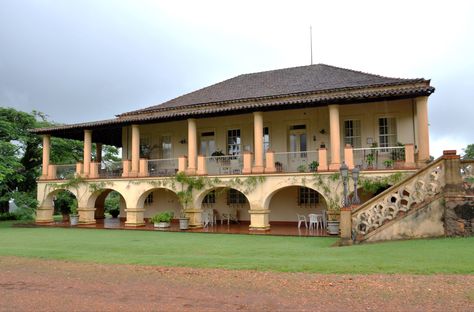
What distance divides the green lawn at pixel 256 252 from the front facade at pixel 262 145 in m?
3.26

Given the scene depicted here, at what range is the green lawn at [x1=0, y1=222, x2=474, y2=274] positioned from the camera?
8.58 meters

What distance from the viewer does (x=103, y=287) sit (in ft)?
25.2

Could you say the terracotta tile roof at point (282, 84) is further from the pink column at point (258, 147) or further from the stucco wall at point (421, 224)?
the stucco wall at point (421, 224)

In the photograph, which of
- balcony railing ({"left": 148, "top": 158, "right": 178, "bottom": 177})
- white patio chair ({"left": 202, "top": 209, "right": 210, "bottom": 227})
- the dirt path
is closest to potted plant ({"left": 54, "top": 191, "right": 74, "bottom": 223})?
balcony railing ({"left": 148, "top": 158, "right": 178, "bottom": 177})

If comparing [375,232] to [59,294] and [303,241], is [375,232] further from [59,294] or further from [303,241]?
[59,294]

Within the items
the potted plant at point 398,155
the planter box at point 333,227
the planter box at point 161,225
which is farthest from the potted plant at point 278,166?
the planter box at point 161,225

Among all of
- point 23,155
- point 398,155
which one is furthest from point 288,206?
point 23,155

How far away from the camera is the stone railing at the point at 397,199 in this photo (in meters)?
12.3

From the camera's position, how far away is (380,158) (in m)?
18.2

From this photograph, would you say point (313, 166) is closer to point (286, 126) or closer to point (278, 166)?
point (278, 166)

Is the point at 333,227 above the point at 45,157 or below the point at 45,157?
below

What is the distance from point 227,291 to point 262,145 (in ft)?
38.9

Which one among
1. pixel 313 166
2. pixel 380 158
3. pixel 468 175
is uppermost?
pixel 380 158

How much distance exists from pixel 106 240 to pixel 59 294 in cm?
837
